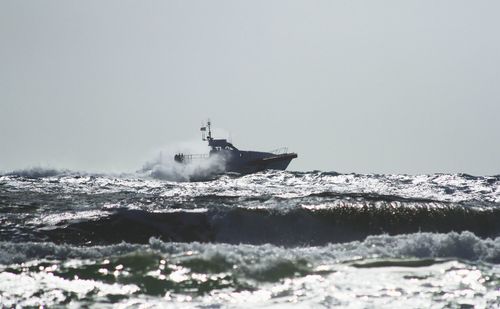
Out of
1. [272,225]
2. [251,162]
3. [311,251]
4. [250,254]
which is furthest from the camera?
[251,162]

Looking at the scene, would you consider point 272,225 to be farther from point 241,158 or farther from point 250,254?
point 241,158

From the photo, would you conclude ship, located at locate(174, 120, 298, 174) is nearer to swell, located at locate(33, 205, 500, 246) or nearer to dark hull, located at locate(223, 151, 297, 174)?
dark hull, located at locate(223, 151, 297, 174)

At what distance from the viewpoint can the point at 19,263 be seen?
15438 mm

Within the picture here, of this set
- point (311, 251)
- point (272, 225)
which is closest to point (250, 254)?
point (311, 251)

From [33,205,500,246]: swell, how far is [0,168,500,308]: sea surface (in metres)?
0.04

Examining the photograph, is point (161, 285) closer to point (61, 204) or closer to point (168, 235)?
point (168, 235)

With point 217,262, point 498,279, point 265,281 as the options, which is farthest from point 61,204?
point 498,279

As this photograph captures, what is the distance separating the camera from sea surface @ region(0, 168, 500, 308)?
1198cm

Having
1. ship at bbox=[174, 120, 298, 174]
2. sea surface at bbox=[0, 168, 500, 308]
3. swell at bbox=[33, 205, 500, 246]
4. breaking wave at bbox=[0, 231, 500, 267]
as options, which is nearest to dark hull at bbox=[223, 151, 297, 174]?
ship at bbox=[174, 120, 298, 174]

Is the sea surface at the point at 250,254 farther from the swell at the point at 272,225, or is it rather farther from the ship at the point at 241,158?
the ship at the point at 241,158

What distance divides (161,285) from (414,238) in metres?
6.92

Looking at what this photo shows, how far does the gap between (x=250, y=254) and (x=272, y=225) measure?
643 cm

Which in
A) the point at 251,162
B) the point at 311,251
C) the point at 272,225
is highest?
the point at 251,162

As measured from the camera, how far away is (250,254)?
49.5ft
